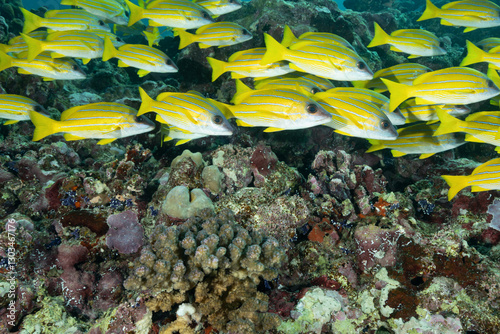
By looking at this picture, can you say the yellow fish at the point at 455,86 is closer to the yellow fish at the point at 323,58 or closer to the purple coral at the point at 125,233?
the yellow fish at the point at 323,58

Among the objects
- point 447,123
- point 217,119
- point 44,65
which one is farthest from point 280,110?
point 44,65

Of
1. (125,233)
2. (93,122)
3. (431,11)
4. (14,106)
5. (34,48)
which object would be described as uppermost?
(431,11)

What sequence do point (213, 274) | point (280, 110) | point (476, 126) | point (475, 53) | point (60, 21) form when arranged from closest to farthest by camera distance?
1. point (213, 274)
2. point (280, 110)
3. point (476, 126)
4. point (475, 53)
5. point (60, 21)

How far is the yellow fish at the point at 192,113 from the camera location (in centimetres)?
306

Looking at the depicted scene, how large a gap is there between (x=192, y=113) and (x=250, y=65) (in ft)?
4.06

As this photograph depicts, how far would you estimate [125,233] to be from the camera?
373cm

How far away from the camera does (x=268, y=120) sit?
290 centimetres

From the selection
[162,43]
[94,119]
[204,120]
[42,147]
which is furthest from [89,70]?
[204,120]

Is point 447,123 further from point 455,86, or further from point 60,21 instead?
point 60,21

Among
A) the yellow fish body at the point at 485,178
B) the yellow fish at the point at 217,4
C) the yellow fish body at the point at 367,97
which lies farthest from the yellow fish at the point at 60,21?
the yellow fish body at the point at 485,178

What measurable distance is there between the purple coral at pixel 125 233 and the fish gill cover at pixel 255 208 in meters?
0.02

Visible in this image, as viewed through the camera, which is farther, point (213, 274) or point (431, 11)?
point (431, 11)

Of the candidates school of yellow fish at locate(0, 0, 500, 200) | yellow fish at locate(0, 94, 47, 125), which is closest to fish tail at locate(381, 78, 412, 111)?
school of yellow fish at locate(0, 0, 500, 200)

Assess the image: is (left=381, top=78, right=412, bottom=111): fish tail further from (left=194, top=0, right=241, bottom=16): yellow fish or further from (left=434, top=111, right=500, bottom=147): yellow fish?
(left=194, top=0, right=241, bottom=16): yellow fish
